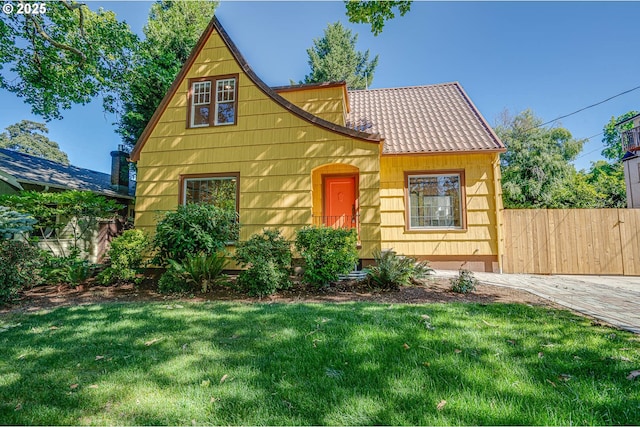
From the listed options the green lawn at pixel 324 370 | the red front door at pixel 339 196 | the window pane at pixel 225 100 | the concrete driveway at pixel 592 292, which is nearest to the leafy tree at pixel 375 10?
the window pane at pixel 225 100

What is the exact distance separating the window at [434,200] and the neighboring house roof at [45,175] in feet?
37.7

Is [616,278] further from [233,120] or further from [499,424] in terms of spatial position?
[233,120]

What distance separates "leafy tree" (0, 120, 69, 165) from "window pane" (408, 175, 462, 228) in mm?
48130

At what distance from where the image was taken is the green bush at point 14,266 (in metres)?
4.80

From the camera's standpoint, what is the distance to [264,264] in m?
5.13

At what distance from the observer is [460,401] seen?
1852mm

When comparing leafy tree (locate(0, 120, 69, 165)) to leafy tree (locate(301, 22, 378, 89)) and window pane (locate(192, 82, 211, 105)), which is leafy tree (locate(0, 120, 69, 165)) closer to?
leafy tree (locate(301, 22, 378, 89))

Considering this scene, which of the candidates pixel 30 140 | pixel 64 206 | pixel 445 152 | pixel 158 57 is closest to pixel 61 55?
pixel 158 57

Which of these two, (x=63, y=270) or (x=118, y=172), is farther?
(x=118, y=172)

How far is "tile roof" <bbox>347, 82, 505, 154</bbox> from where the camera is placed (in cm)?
798

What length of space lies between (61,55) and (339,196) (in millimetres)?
12569

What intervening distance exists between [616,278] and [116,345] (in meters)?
10.2

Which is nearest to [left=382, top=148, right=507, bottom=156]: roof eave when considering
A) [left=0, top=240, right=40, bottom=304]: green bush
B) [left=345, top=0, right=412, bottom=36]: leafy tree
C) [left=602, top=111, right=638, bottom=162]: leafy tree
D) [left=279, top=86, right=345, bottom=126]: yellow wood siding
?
[left=279, top=86, right=345, bottom=126]: yellow wood siding

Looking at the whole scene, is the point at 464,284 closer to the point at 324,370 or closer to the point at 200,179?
the point at 324,370
